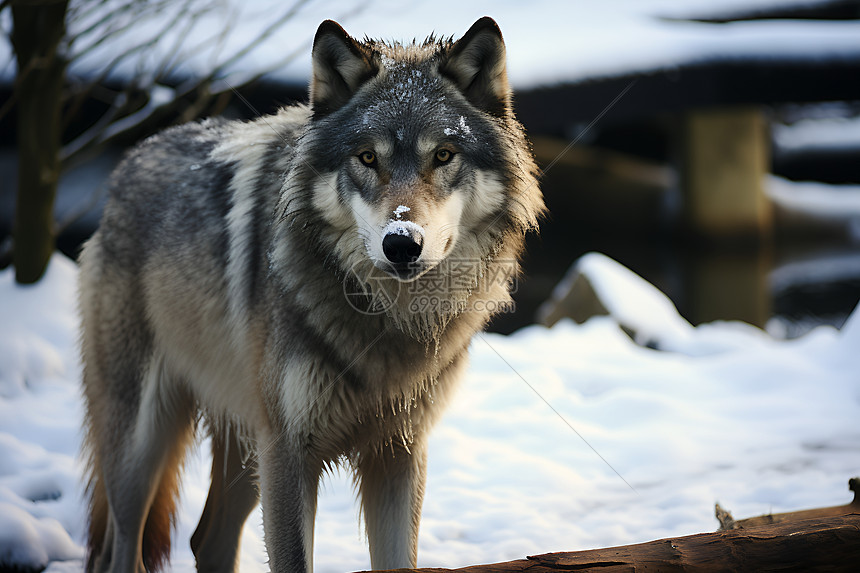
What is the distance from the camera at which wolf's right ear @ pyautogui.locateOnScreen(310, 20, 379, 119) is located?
7.63 feet

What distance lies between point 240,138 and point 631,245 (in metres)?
10.8

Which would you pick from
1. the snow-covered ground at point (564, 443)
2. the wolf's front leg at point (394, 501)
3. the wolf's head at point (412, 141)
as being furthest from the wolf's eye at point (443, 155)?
the snow-covered ground at point (564, 443)

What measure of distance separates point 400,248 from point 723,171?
10848 millimetres

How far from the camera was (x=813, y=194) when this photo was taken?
544 inches

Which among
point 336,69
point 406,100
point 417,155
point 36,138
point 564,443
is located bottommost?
point 564,443

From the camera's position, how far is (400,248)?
2047mm

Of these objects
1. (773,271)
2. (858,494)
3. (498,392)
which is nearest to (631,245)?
(773,271)

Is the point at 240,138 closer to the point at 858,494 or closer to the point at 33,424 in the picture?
the point at 33,424

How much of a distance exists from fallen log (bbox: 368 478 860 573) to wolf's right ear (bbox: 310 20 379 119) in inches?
55.1

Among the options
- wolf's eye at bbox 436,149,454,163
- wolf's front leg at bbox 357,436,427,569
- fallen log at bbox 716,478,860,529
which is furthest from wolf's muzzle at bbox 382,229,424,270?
fallen log at bbox 716,478,860,529

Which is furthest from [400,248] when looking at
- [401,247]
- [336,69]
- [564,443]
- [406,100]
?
[564,443]

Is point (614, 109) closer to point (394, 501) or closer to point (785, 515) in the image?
point (785, 515)

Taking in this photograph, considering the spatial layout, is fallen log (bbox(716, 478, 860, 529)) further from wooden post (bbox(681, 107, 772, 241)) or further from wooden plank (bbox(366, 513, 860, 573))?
wooden post (bbox(681, 107, 772, 241))

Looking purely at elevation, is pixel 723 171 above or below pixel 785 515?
above
